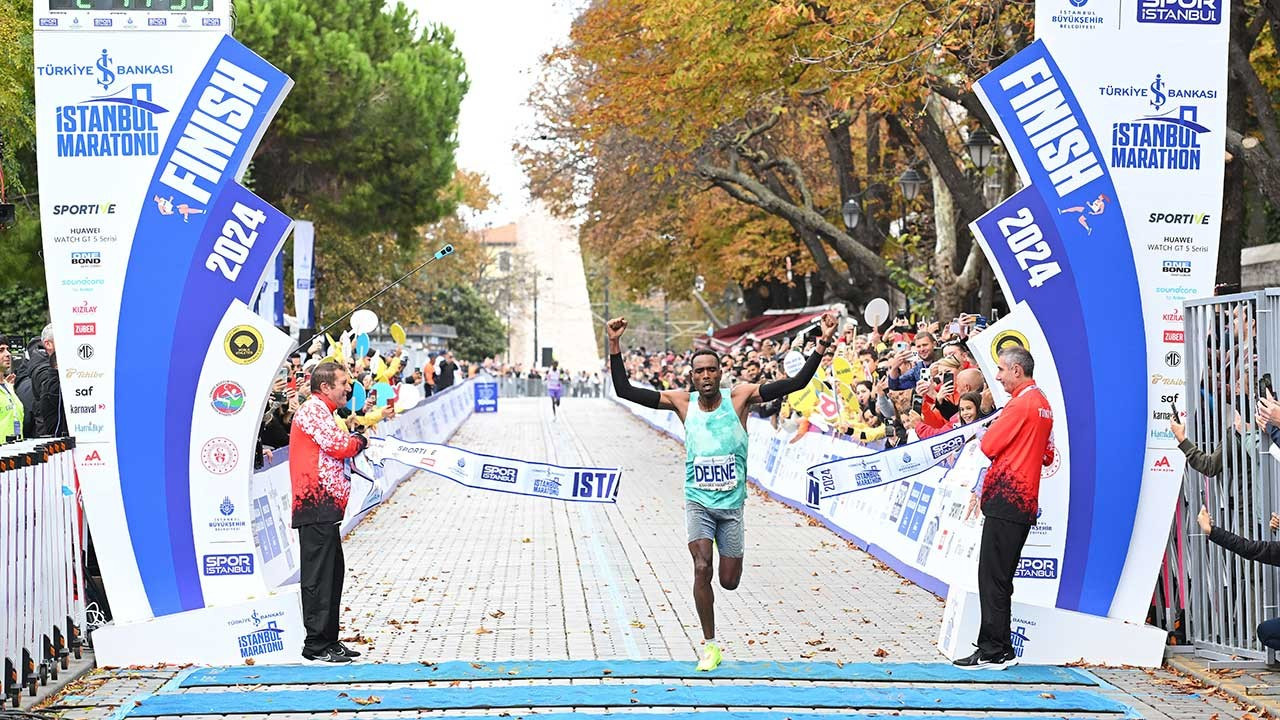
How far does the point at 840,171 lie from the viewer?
1326 inches

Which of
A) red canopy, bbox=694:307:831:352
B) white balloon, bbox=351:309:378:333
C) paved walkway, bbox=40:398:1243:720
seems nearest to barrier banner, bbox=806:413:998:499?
paved walkway, bbox=40:398:1243:720

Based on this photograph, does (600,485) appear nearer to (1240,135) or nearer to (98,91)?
(98,91)

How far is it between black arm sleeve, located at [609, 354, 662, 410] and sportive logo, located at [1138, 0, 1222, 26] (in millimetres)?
4144

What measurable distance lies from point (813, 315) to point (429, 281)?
3100 cm

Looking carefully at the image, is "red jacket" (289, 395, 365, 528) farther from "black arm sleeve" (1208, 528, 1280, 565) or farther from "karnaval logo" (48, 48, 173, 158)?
"black arm sleeve" (1208, 528, 1280, 565)

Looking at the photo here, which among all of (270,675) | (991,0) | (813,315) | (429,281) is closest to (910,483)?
(991,0)

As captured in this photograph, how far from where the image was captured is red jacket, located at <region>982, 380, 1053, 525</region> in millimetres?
9828

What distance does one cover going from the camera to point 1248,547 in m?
9.24

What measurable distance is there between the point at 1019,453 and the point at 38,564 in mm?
5933

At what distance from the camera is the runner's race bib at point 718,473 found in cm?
969

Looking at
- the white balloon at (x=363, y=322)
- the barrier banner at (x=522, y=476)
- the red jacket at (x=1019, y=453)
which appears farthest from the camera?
the white balloon at (x=363, y=322)

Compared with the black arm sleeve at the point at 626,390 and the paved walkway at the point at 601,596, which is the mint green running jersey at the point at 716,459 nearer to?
the black arm sleeve at the point at 626,390

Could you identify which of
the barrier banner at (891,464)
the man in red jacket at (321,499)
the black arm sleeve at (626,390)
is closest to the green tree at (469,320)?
the barrier banner at (891,464)

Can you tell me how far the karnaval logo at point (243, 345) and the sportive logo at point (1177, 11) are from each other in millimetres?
6248
